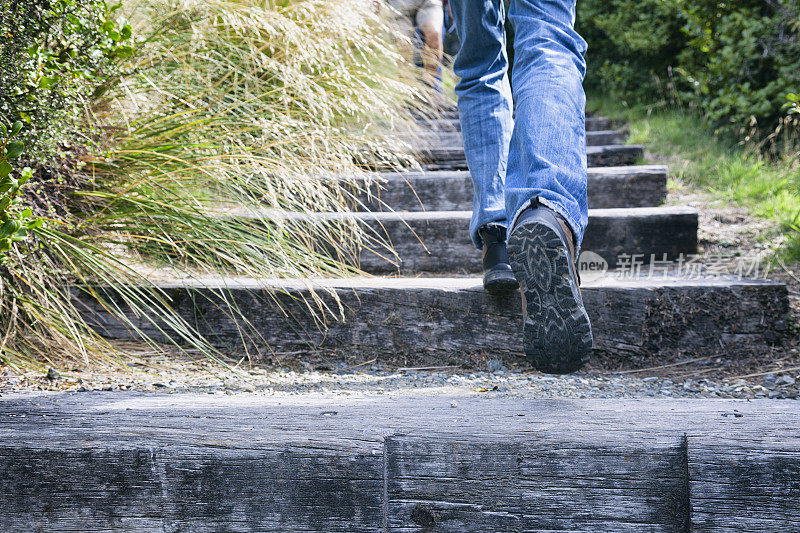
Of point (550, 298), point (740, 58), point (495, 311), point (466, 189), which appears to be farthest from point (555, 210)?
point (740, 58)

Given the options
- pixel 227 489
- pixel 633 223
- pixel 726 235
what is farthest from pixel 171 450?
pixel 726 235

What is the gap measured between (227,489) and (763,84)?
3.20 meters

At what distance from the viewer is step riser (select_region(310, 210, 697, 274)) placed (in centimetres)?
187

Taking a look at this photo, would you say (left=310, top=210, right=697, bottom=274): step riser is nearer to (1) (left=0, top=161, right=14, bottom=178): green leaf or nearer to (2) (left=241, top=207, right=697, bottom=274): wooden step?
(2) (left=241, top=207, right=697, bottom=274): wooden step

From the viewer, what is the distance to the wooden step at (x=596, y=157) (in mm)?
2857

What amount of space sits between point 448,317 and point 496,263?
0.19 meters

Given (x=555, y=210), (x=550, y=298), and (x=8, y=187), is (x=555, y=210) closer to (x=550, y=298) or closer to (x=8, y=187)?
(x=550, y=298)

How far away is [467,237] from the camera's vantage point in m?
1.97

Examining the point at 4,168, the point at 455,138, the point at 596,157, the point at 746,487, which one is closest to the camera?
the point at 746,487

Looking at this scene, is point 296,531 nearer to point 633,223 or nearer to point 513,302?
point 513,302

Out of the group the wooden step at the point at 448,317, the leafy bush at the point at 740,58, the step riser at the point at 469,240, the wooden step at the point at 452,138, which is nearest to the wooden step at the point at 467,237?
the step riser at the point at 469,240

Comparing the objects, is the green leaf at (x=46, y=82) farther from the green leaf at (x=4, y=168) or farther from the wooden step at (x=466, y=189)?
the wooden step at (x=466, y=189)

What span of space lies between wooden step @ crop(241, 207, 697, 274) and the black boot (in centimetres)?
36


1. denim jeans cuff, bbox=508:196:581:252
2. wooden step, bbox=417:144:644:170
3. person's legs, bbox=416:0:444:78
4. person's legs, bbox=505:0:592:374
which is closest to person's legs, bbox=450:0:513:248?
person's legs, bbox=505:0:592:374
